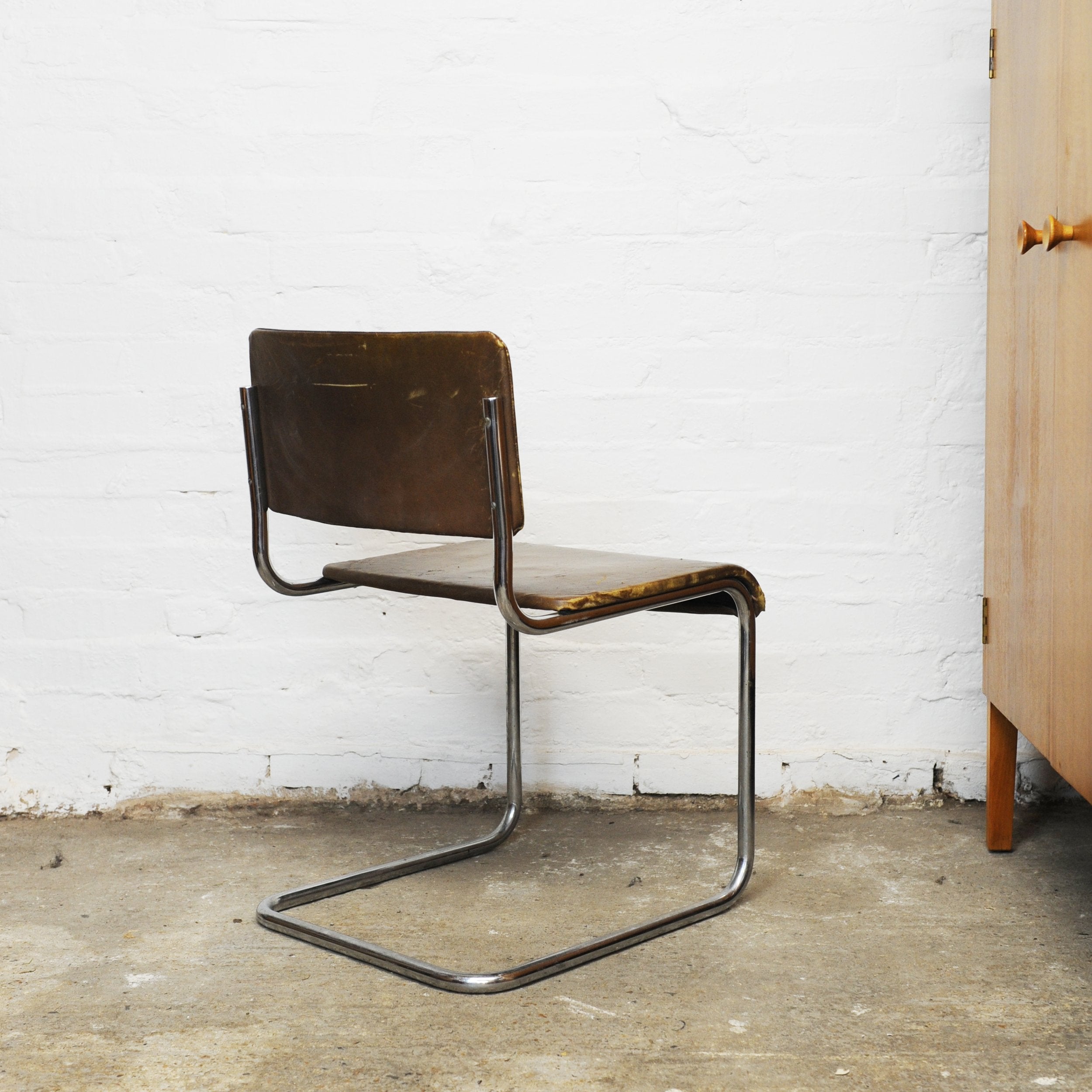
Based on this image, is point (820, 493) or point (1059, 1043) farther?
point (820, 493)

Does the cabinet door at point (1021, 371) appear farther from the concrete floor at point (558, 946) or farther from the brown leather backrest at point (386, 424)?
the brown leather backrest at point (386, 424)

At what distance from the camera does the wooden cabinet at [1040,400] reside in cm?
158

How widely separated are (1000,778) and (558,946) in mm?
803

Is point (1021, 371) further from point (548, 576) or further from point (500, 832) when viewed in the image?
point (500, 832)

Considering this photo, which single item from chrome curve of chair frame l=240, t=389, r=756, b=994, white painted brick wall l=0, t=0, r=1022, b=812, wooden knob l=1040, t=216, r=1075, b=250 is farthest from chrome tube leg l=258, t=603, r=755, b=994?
wooden knob l=1040, t=216, r=1075, b=250

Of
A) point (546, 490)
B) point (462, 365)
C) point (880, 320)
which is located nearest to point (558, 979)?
point (462, 365)

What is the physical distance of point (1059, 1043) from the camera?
54.7 inches

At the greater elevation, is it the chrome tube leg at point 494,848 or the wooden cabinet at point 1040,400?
the wooden cabinet at point 1040,400

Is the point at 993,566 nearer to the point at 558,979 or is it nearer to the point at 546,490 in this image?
the point at 546,490

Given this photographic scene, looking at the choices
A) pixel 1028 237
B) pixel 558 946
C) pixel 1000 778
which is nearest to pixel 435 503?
pixel 558 946

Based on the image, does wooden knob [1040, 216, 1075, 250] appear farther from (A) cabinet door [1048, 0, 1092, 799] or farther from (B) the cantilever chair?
(B) the cantilever chair

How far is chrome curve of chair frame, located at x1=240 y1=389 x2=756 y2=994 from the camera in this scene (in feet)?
4.88

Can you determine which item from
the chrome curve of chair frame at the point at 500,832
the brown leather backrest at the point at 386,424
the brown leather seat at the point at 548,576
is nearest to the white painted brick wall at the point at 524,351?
the chrome curve of chair frame at the point at 500,832

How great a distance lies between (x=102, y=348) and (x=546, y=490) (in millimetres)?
833
